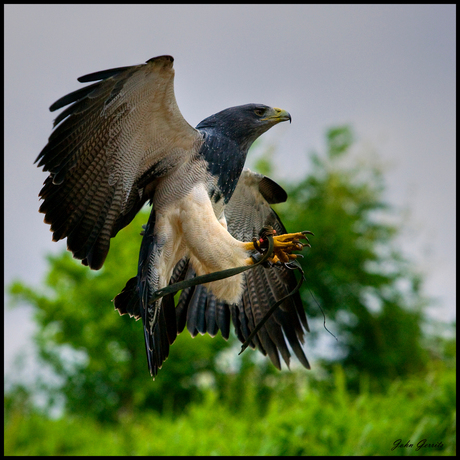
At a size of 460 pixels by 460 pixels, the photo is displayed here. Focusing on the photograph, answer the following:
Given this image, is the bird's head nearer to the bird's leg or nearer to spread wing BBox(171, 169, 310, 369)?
the bird's leg

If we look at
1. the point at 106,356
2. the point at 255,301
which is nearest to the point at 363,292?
the point at 106,356

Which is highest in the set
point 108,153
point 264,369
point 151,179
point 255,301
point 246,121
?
point 246,121

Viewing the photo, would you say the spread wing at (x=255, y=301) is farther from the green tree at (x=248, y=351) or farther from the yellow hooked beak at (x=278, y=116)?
the green tree at (x=248, y=351)

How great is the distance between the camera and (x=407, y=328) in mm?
17953

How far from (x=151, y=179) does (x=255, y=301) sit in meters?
1.37

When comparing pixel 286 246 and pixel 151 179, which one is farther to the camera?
Result: pixel 151 179

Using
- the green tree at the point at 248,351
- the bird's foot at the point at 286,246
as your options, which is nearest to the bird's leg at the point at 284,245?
the bird's foot at the point at 286,246

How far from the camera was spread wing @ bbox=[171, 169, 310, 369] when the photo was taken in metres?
4.27

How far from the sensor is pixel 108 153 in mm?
3379

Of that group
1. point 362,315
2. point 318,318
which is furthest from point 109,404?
point 362,315

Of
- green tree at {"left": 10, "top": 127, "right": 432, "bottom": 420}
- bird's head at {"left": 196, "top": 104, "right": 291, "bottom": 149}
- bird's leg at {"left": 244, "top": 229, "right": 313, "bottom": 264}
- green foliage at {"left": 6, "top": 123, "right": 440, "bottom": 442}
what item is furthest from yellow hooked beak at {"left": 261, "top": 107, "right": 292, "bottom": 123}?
green tree at {"left": 10, "top": 127, "right": 432, "bottom": 420}

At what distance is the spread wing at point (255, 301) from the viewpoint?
4.27 metres

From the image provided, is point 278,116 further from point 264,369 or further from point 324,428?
point 264,369

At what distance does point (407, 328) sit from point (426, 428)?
10.9m
